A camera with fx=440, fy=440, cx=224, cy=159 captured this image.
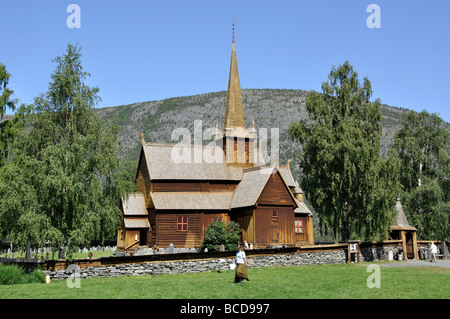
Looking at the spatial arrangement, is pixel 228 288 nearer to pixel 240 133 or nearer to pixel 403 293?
pixel 403 293

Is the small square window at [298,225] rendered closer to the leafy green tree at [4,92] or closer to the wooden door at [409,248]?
the wooden door at [409,248]

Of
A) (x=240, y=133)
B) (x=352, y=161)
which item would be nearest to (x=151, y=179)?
(x=240, y=133)

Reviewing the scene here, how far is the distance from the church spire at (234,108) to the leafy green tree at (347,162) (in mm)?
7821

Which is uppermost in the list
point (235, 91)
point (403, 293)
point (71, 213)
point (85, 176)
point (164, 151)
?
point (235, 91)

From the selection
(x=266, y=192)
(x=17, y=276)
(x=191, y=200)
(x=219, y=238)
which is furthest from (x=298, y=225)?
(x=17, y=276)

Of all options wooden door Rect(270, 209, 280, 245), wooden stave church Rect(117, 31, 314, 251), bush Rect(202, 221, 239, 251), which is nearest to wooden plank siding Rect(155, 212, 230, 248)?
wooden stave church Rect(117, 31, 314, 251)

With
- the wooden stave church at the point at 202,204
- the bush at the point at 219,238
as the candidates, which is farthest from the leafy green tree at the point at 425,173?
the bush at the point at 219,238

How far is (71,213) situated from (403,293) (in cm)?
1860

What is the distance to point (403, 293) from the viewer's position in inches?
675

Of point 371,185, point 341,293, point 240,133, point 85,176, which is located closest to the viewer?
point 341,293

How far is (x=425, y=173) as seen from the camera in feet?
164

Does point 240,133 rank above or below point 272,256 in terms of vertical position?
above

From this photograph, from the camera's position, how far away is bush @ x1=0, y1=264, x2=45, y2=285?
2106cm

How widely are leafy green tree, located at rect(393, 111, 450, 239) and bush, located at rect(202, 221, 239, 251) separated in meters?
20.4
